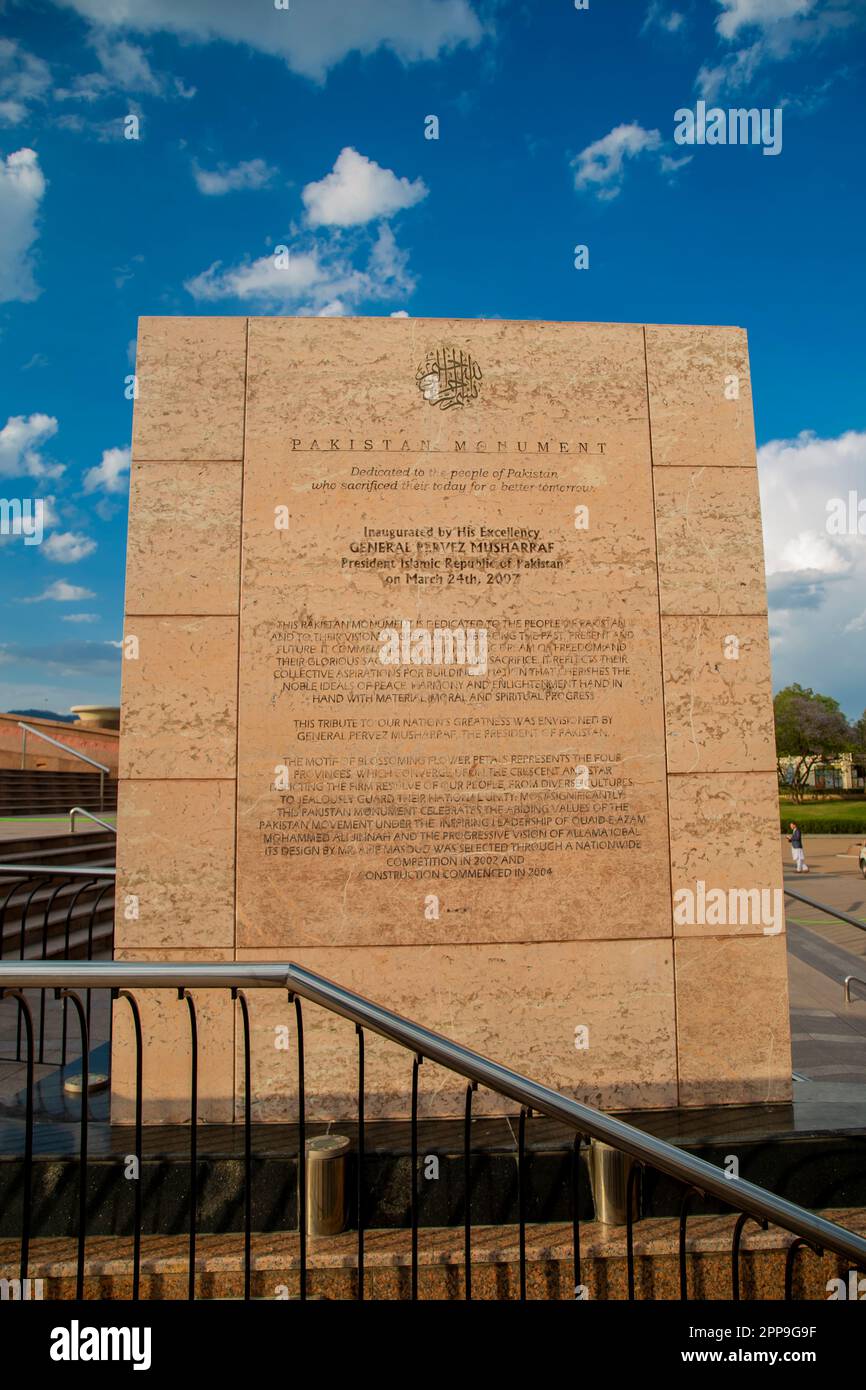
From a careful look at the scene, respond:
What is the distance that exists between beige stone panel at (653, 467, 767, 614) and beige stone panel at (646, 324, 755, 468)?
12 centimetres

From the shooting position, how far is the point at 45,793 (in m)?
26.8

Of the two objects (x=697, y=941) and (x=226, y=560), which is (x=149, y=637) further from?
(x=697, y=941)

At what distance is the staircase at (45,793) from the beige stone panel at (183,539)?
2014 centimetres

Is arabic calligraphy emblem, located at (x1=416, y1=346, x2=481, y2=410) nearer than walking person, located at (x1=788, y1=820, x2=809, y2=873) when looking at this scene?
Yes

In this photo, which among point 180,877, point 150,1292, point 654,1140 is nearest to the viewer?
point 654,1140

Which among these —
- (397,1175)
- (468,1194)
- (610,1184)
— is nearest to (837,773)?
(610,1184)

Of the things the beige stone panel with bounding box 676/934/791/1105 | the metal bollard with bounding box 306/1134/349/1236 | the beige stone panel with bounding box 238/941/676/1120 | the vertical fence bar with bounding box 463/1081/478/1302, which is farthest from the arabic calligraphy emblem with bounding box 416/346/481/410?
the metal bollard with bounding box 306/1134/349/1236

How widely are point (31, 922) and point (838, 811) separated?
54.8 metres

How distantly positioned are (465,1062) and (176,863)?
2.68 metres

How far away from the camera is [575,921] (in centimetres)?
491

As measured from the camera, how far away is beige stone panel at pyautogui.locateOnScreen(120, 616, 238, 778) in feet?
16.0

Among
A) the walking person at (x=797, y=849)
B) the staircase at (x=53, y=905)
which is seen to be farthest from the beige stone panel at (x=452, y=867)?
the walking person at (x=797, y=849)

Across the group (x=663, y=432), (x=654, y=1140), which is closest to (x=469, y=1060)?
(x=654, y=1140)

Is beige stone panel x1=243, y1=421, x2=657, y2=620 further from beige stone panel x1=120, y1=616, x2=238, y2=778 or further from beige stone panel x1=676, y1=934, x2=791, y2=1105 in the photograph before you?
beige stone panel x1=676, y1=934, x2=791, y2=1105
